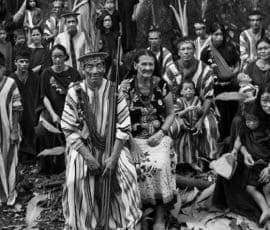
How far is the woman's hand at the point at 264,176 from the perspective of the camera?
5629mm

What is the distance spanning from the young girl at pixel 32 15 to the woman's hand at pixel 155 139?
4.24 m

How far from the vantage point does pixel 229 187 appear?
231 inches

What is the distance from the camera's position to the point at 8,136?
6.55 metres

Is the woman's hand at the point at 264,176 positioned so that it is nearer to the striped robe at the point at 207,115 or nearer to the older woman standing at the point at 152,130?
the older woman standing at the point at 152,130

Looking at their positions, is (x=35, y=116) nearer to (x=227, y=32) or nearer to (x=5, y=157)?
(x=5, y=157)

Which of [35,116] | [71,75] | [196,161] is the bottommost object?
[196,161]

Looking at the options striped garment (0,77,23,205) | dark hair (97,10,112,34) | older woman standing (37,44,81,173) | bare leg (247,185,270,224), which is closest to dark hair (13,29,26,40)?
dark hair (97,10,112,34)

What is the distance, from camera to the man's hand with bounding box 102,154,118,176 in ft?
17.7

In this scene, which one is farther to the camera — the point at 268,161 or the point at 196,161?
the point at 196,161

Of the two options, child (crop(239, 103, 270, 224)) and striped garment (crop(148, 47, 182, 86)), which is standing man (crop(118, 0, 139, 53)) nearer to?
striped garment (crop(148, 47, 182, 86))

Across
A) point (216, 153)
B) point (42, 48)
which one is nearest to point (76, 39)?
point (42, 48)

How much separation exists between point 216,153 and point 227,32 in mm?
1989

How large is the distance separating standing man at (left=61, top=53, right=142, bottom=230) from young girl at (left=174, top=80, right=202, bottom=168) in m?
1.55

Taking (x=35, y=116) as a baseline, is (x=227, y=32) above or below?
above
